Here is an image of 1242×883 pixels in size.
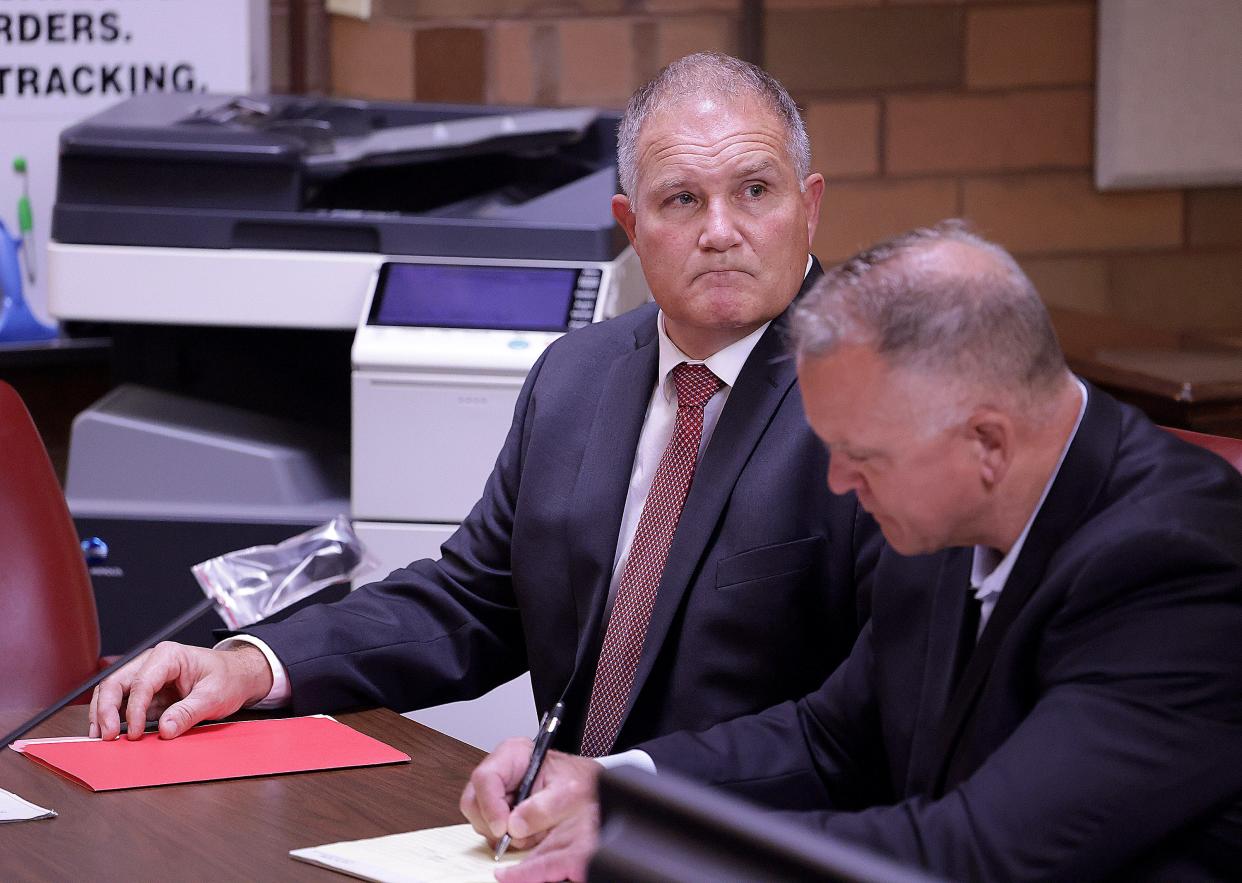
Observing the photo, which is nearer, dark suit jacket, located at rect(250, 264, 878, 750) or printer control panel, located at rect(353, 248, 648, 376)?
dark suit jacket, located at rect(250, 264, 878, 750)

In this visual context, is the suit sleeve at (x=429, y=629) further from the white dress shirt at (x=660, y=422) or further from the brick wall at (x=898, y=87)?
the brick wall at (x=898, y=87)

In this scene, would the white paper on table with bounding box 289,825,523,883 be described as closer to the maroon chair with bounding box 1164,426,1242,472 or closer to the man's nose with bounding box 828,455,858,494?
the man's nose with bounding box 828,455,858,494

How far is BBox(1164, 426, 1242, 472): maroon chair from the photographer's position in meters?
1.38

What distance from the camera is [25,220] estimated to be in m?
3.25

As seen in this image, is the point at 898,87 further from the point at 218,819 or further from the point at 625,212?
the point at 218,819

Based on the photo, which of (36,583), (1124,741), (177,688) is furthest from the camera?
(36,583)

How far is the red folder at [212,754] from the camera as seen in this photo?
4.60 feet

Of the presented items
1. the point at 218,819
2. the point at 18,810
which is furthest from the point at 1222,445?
the point at 18,810

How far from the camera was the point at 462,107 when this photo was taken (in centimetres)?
294

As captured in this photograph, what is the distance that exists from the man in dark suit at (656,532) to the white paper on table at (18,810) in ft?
0.53

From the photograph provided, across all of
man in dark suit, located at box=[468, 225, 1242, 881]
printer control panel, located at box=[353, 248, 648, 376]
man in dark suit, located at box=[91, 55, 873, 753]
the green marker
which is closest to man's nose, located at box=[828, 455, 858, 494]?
man in dark suit, located at box=[468, 225, 1242, 881]

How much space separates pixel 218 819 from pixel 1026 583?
66cm

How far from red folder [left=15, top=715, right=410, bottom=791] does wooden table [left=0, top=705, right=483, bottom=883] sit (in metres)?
0.01

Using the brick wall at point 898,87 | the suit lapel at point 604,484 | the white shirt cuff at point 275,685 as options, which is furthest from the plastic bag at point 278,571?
the brick wall at point 898,87
